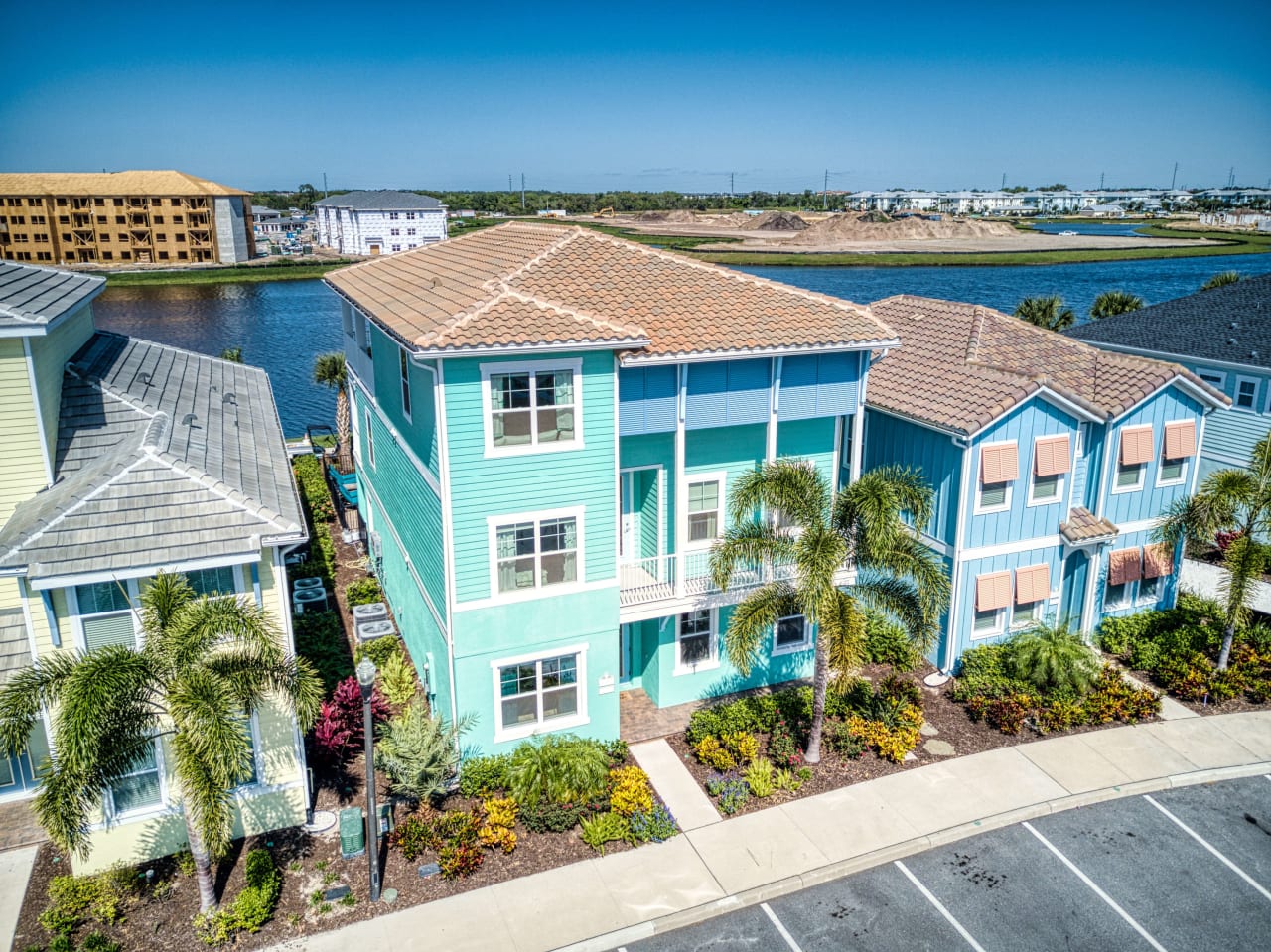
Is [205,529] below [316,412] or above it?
above

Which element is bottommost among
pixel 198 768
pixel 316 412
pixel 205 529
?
pixel 316 412

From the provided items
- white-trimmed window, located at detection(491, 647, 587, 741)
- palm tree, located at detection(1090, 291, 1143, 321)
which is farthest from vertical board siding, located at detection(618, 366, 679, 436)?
palm tree, located at detection(1090, 291, 1143, 321)

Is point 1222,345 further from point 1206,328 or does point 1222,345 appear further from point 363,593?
point 363,593

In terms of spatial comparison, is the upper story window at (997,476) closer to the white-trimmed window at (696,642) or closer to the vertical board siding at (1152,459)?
the vertical board siding at (1152,459)

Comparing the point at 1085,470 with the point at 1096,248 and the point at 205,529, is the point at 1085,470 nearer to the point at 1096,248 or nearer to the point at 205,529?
the point at 205,529

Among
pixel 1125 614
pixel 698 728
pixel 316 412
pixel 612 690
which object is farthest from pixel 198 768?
pixel 316 412

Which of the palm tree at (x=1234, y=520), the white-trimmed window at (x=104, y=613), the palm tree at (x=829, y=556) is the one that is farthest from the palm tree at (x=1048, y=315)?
the white-trimmed window at (x=104, y=613)

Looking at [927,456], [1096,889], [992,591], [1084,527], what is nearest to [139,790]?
[1096,889]
